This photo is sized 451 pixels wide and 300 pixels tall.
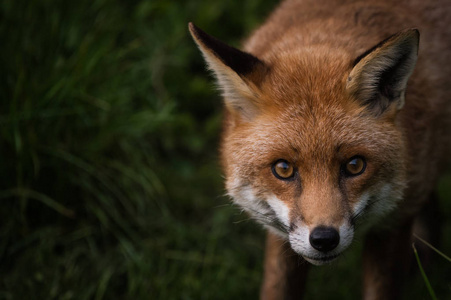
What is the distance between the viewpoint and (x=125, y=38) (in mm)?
5312

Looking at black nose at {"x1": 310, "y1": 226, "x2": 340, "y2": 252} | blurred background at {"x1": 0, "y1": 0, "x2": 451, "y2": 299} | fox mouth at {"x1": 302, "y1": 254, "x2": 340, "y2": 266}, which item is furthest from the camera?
blurred background at {"x1": 0, "y1": 0, "x2": 451, "y2": 299}

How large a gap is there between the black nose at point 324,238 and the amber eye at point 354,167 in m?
0.38

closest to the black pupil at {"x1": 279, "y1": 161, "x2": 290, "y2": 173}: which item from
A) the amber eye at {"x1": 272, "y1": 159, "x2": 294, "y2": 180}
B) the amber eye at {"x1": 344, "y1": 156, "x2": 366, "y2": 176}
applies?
the amber eye at {"x1": 272, "y1": 159, "x2": 294, "y2": 180}

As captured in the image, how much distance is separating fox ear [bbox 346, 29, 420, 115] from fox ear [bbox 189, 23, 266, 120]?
0.55 metres

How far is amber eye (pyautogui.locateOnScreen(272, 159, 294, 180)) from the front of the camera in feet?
9.42

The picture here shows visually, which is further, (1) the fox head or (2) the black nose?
(1) the fox head

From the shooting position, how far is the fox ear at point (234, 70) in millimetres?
2891

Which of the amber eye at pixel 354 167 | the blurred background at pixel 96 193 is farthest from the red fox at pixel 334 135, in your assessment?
the blurred background at pixel 96 193

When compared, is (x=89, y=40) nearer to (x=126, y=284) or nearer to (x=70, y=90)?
(x=70, y=90)

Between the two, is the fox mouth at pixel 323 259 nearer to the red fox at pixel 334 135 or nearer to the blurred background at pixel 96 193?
the red fox at pixel 334 135

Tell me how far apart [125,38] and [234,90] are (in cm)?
251

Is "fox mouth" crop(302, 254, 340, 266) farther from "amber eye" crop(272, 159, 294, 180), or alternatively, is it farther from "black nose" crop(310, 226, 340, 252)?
"amber eye" crop(272, 159, 294, 180)

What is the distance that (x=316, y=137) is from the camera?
2.83m

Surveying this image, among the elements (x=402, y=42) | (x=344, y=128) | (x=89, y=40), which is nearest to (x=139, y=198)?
(x=89, y=40)
